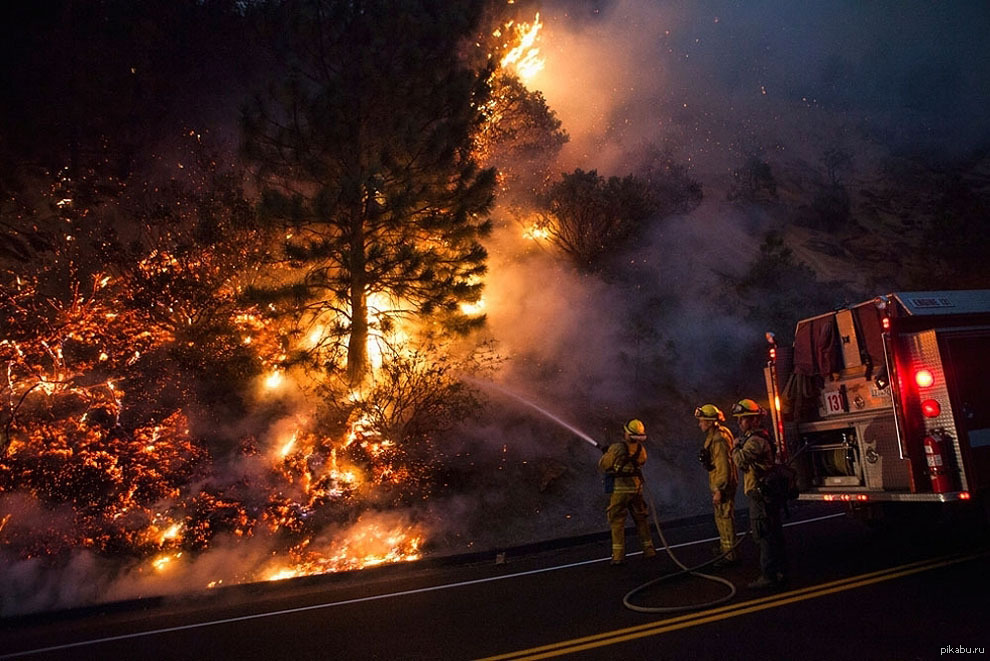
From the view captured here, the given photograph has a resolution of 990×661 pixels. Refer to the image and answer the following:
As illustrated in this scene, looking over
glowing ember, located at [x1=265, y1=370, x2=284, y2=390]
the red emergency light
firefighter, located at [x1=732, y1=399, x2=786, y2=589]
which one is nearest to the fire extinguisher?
the red emergency light

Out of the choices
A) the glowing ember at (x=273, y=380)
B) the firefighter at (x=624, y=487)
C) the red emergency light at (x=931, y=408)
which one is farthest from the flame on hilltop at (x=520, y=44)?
the red emergency light at (x=931, y=408)

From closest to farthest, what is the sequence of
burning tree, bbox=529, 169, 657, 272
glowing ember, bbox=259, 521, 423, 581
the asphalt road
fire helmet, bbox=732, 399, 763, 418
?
1. the asphalt road
2. fire helmet, bbox=732, 399, 763, 418
3. glowing ember, bbox=259, 521, 423, 581
4. burning tree, bbox=529, 169, 657, 272

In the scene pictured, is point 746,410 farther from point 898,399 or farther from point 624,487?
point 624,487

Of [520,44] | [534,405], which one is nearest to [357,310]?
[534,405]

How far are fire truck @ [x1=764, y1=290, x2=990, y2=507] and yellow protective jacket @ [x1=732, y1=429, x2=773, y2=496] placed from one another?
111cm

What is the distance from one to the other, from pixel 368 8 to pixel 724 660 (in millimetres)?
12984

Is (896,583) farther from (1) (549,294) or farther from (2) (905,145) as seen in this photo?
(2) (905,145)

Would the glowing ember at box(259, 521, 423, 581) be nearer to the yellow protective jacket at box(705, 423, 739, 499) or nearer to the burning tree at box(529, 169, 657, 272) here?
the yellow protective jacket at box(705, 423, 739, 499)

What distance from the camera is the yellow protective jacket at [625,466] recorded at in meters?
7.16

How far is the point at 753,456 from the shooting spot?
19.7 ft

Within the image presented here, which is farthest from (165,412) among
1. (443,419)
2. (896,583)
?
(896,583)

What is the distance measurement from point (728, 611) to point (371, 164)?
9.87 meters

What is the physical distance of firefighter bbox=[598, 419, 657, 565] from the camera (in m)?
7.13

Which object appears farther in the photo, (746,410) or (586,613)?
(746,410)
